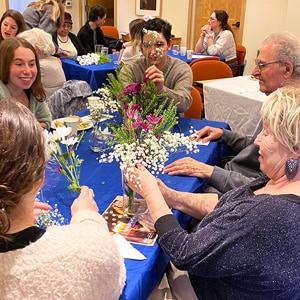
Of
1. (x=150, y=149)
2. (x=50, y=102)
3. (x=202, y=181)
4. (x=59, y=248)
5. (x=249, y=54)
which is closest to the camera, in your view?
(x=59, y=248)

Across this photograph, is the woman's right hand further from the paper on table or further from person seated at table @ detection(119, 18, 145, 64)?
person seated at table @ detection(119, 18, 145, 64)

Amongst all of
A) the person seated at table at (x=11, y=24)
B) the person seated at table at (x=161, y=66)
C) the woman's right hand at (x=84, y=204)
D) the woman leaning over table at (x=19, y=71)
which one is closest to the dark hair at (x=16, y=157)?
the woman's right hand at (x=84, y=204)

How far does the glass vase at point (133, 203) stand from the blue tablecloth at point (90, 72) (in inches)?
129

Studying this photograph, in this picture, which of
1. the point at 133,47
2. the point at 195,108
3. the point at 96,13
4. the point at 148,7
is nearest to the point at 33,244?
the point at 195,108

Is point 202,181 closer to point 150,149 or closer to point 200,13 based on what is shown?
point 150,149

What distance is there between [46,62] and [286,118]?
9.01ft

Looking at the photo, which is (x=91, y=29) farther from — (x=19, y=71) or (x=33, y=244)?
(x=33, y=244)

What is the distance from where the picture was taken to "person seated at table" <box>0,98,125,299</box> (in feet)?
2.78

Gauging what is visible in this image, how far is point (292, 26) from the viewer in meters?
5.52

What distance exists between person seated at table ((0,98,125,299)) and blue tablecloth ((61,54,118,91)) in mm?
3701

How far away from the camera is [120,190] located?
5.39 ft

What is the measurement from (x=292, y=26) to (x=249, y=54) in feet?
4.01

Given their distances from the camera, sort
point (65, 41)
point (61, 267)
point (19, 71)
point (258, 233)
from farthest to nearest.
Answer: point (65, 41)
point (19, 71)
point (258, 233)
point (61, 267)

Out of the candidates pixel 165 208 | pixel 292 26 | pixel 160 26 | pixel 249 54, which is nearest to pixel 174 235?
pixel 165 208
